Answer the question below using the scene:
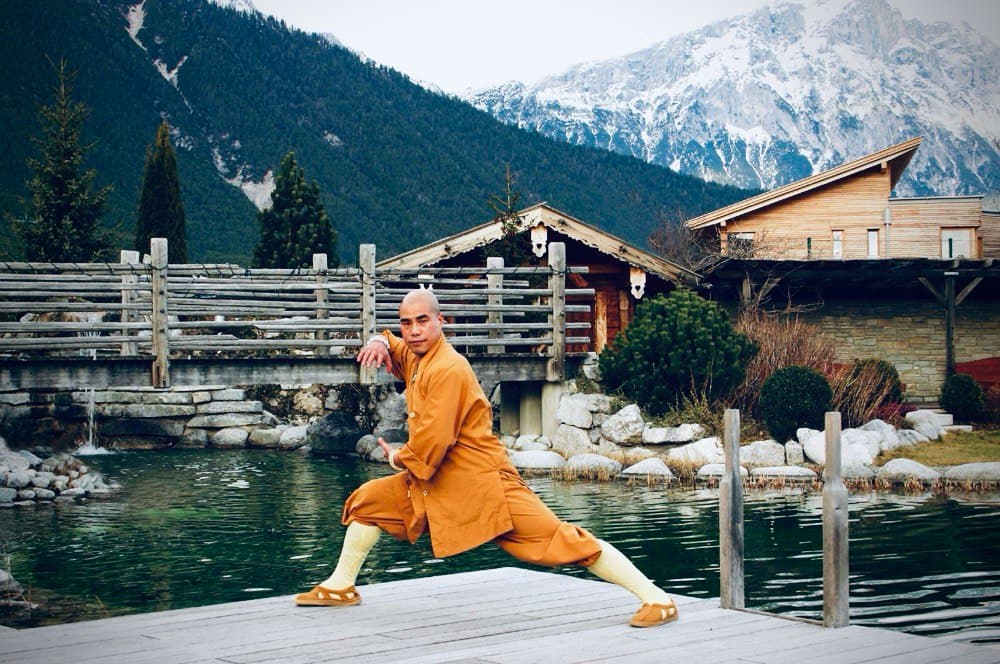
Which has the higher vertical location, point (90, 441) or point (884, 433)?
point (884, 433)

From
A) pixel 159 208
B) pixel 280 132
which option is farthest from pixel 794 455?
pixel 280 132

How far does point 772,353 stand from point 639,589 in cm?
1864

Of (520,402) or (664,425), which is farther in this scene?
(520,402)

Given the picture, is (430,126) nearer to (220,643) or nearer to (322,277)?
(322,277)

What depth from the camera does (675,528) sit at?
48.8 ft

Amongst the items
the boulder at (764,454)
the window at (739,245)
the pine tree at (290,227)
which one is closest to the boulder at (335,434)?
the pine tree at (290,227)

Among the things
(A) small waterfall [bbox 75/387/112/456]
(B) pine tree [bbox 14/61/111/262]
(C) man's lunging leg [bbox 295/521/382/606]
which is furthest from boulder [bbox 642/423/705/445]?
(C) man's lunging leg [bbox 295/521/382/606]

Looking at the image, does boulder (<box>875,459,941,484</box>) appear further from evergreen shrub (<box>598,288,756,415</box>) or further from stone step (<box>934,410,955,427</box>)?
stone step (<box>934,410,955,427</box>)

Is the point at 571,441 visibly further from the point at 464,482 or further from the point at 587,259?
the point at 464,482

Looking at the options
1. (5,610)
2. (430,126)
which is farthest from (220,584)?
(430,126)

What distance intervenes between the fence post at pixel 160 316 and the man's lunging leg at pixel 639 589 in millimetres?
14091

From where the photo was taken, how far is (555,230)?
27.0 metres

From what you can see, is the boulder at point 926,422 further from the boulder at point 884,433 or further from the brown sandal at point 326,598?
the brown sandal at point 326,598

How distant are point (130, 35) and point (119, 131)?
24.4 m
